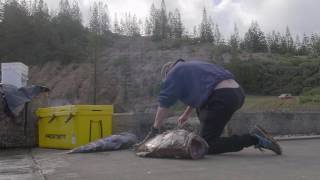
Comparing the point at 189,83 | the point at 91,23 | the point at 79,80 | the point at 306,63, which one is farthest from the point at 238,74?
the point at 189,83

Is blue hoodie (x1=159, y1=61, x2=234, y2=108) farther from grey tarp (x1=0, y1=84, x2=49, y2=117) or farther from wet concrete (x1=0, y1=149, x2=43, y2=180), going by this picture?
grey tarp (x1=0, y1=84, x2=49, y2=117)

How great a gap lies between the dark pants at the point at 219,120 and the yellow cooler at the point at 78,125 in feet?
8.52

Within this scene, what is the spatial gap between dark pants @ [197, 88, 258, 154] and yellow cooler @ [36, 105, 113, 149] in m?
2.60

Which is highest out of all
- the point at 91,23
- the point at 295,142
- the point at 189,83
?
the point at 91,23

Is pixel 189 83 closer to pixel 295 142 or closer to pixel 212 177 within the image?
pixel 212 177

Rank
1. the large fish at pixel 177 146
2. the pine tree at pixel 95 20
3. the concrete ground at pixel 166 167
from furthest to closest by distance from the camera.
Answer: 1. the pine tree at pixel 95 20
2. the large fish at pixel 177 146
3. the concrete ground at pixel 166 167

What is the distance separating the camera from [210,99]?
23.6 feet

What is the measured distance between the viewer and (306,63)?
45.0 metres

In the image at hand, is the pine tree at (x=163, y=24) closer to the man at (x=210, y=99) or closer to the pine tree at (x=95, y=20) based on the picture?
the pine tree at (x=95, y=20)

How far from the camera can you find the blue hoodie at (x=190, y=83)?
7.19 m

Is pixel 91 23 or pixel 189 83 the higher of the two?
pixel 91 23

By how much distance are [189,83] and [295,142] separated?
11.1 ft

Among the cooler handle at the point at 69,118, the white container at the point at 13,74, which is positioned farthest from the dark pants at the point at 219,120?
the white container at the point at 13,74

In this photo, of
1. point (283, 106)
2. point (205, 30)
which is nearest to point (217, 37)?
point (205, 30)
